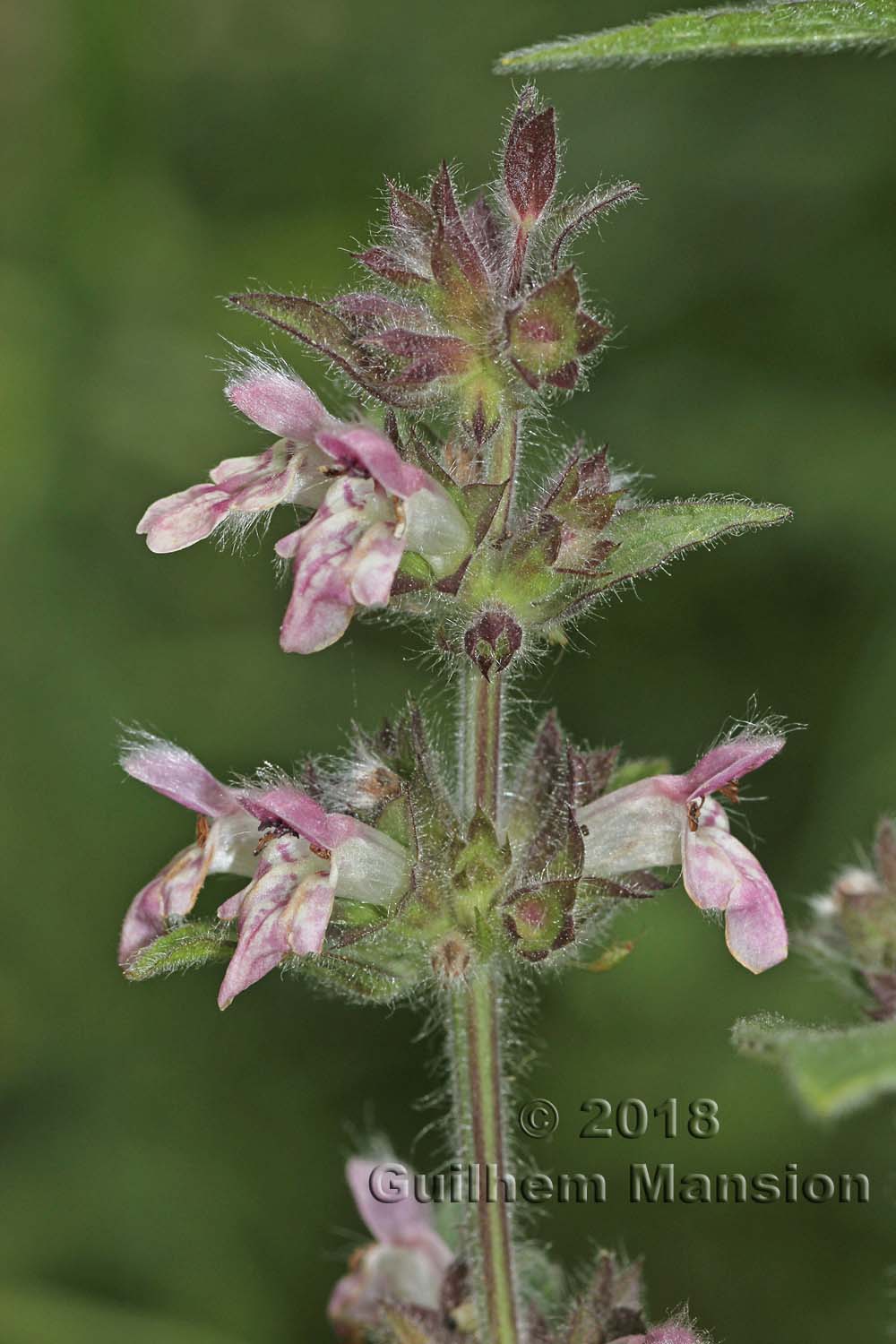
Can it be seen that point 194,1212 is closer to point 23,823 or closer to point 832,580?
point 23,823

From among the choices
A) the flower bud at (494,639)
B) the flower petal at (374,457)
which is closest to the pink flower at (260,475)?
the flower petal at (374,457)

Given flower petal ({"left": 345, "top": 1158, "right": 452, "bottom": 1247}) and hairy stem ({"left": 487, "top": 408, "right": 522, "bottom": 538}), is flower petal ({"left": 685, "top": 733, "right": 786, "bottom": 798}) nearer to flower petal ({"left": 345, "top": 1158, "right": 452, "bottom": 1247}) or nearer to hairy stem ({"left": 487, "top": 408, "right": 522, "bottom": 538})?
hairy stem ({"left": 487, "top": 408, "right": 522, "bottom": 538})

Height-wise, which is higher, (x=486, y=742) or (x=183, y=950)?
(x=486, y=742)

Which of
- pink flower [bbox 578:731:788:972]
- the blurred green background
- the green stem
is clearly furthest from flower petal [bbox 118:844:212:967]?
the blurred green background

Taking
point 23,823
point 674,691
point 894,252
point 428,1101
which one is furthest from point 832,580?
point 23,823

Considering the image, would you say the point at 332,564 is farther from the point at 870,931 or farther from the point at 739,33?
the point at 870,931

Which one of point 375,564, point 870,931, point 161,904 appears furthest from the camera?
point 870,931

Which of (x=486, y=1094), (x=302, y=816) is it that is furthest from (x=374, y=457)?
(x=486, y=1094)
